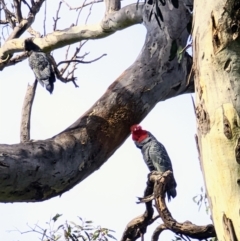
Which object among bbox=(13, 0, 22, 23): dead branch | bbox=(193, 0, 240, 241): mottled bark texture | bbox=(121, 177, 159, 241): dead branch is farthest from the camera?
bbox=(13, 0, 22, 23): dead branch

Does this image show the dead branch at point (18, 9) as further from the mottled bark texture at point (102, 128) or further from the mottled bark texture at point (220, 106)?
the mottled bark texture at point (220, 106)

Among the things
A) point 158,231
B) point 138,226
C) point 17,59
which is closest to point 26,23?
point 17,59

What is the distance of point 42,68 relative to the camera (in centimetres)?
577

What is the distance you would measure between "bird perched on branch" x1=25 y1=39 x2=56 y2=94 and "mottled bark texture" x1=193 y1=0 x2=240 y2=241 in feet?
10.4

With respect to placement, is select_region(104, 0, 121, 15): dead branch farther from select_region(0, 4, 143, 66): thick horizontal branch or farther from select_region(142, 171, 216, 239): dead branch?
select_region(142, 171, 216, 239): dead branch

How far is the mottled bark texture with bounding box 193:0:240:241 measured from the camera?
2307 mm

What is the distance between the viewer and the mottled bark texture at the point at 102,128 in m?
2.72

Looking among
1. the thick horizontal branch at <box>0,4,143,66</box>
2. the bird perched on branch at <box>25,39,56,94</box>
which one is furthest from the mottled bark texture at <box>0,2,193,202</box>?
the bird perched on branch at <box>25,39,56,94</box>

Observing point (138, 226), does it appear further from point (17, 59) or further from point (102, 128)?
point (17, 59)

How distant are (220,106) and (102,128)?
109 cm

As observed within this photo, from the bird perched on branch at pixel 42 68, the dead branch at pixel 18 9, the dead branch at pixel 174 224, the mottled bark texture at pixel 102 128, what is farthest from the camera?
the dead branch at pixel 18 9

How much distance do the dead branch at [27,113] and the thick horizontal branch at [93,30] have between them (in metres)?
0.34

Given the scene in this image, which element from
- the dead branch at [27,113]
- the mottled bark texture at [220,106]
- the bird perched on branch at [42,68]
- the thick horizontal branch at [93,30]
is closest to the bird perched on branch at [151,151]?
the dead branch at [27,113]

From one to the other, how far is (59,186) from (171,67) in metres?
1.31
